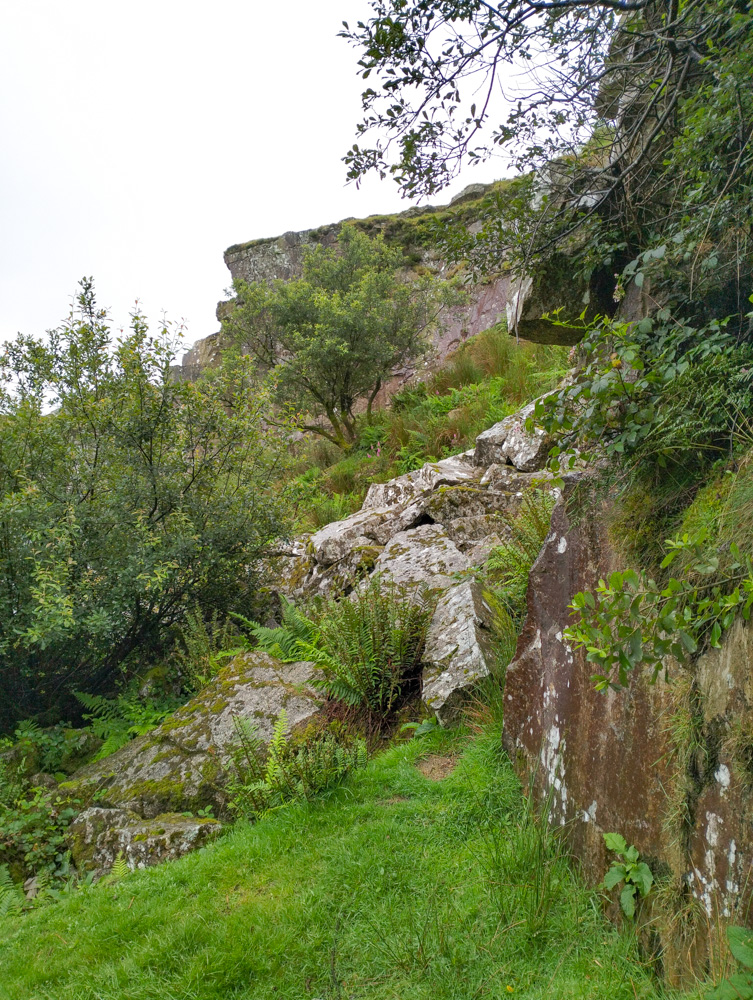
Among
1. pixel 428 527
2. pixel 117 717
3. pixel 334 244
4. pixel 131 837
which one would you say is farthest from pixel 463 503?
pixel 334 244

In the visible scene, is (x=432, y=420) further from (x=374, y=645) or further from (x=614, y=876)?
(x=614, y=876)

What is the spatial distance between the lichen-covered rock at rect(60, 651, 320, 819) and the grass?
3.54 meters

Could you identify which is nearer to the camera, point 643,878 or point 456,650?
point 643,878

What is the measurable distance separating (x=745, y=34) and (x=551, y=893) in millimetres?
3908

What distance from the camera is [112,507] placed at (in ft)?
22.2

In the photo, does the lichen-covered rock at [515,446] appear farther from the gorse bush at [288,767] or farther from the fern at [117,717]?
the fern at [117,717]

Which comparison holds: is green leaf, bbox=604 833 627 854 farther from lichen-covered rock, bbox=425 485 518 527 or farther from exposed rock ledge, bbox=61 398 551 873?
lichen-covered rock, bbox=425 485 518 527

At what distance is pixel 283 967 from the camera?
2725 millimetres

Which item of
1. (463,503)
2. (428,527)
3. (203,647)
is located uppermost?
(463,503)

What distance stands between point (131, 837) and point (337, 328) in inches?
516

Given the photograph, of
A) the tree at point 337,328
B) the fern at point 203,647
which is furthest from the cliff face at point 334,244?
the fern at point 203,647

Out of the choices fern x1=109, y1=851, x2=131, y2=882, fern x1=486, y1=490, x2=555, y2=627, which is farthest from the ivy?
fern x1=109, y1=851, x2=131, y2=882

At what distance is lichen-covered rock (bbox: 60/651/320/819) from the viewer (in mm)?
4727

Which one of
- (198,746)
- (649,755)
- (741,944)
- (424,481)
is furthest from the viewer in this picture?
(424,481)
